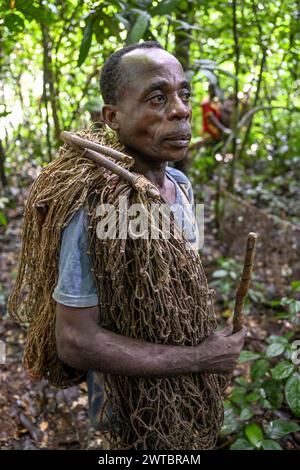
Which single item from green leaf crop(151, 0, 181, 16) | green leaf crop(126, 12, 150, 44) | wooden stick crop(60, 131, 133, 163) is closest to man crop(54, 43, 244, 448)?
wooden stick crop(60, 131, 133, 163)

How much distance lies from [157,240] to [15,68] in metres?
3.79

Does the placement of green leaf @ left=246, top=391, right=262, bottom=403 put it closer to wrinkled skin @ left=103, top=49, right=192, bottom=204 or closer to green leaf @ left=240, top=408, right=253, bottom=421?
green leaf @ left=240, top=408, right=253, bottom=421

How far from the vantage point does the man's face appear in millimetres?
1315

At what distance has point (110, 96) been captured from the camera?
1408 millimetres

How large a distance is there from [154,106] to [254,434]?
1510 mm

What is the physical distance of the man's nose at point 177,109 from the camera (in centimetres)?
131

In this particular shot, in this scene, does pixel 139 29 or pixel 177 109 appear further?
pixel 139 29

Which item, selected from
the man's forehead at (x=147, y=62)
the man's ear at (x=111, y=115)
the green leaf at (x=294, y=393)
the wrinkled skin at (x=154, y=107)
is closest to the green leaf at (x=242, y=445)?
the green leaf at (x=294, y=393)

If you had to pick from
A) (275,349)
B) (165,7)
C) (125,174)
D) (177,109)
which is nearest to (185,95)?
(177,109)

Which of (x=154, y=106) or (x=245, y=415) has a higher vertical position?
(x=154, y=106)

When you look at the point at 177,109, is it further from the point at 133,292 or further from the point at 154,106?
the point at 133,292

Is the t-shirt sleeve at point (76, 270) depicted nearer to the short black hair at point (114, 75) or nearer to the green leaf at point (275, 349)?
the short black hair at point (114, 75)

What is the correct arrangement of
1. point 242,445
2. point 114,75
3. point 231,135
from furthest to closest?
point 231,135, point 242,445, point 114,75

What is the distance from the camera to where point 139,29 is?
197 cm
